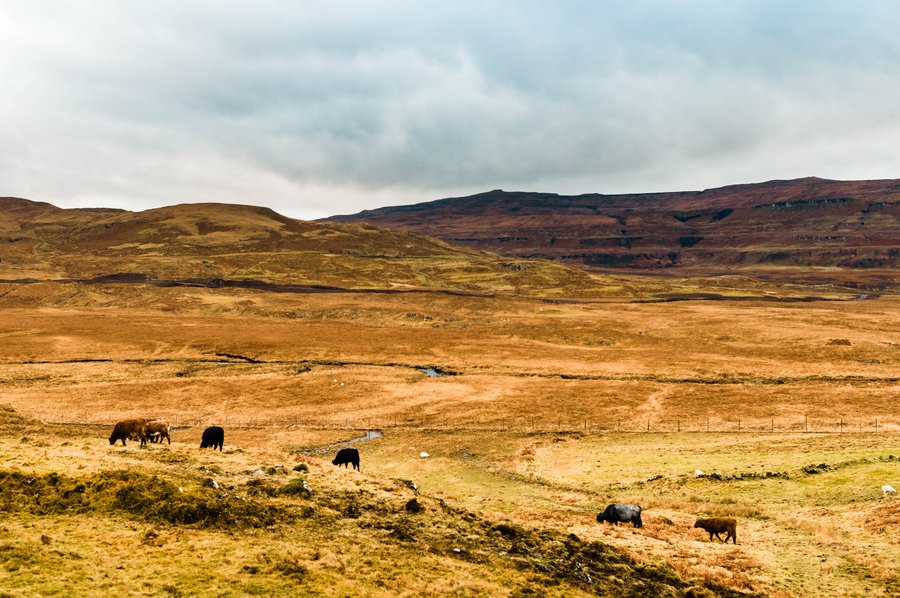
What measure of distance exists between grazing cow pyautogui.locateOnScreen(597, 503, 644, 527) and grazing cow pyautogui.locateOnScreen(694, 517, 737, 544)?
8.18ft

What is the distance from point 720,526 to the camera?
22359 millimetres

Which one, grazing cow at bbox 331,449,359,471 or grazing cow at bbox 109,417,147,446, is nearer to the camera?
grazing cow at bbox 109,417,147,446

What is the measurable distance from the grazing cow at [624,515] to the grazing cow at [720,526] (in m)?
2.49

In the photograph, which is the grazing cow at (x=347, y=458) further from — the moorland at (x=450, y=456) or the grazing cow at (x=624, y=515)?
the grazing cow at (x=624, y=515)

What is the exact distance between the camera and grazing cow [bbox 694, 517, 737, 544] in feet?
72.4

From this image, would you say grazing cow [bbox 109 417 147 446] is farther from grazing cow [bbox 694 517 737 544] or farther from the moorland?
grazing cow [bbox 694 517 737 544]

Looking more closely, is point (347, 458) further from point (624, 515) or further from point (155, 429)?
point (624, 515)

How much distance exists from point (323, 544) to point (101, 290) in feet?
585

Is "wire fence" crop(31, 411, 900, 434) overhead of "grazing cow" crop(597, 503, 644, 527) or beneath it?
beneath

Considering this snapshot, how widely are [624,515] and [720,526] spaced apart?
3.76m

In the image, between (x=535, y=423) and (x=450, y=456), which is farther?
(x=535, y=423)

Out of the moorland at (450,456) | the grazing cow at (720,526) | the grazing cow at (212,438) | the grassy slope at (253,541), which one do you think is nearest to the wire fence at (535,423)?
the moorland at (450,456)

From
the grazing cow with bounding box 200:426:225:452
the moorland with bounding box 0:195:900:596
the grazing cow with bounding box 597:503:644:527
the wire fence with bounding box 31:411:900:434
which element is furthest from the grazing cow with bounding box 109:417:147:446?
the grazing cow with bounding box 597:503:644:527

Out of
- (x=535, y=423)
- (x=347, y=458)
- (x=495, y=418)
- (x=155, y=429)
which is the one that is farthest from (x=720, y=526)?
(x=495, y=418)
